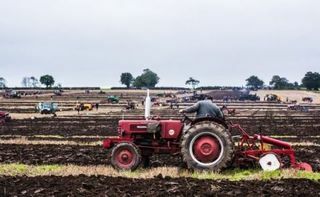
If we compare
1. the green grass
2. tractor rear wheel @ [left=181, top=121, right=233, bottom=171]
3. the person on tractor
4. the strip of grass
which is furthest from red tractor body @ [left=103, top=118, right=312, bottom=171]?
the green grass

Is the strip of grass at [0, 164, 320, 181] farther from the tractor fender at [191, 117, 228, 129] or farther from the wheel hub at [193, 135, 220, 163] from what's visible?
the tractor fender at [191, 117, 228, 129]

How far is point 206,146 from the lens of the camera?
1468 cm

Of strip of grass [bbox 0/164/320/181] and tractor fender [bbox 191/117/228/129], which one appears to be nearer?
strip of grass [bbox 0/164/320/181]

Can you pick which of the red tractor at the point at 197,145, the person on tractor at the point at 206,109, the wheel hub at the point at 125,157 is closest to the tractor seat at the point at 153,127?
the red tractor at the point at 197,145

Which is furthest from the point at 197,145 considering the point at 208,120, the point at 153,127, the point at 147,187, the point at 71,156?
the point at 71,156

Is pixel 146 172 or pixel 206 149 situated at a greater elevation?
pixel 206 149

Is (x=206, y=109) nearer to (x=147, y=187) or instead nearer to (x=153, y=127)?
(x=153, y=127)

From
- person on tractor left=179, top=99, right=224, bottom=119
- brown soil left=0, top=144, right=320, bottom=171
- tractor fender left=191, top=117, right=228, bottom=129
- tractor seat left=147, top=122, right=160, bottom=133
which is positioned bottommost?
brown soil left=0, top=144, right=320, bottom=171

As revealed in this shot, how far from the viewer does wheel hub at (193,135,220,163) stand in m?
14.6

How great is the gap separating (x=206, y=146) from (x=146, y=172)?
165 centimetres

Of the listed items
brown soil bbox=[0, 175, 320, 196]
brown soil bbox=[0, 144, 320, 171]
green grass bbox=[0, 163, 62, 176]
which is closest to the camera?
brown soil bbox=[0, 175, 320, 196]

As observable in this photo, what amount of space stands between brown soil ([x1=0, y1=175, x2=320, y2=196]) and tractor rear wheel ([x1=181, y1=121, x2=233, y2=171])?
135 cm

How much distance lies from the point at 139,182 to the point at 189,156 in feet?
6.91

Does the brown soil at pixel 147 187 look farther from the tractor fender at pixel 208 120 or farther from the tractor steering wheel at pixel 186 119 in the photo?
the tractor steering wheel at pixel 186 119
